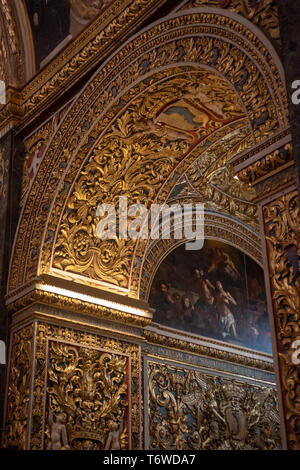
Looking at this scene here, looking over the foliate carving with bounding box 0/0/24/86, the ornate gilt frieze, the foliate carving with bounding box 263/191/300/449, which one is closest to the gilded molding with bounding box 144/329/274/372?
the ornate gilt frieze

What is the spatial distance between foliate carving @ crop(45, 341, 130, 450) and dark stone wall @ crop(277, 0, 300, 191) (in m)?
4.27

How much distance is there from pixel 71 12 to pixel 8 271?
3.31m

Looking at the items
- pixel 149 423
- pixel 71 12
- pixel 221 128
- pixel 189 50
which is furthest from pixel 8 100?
pixel 149 423

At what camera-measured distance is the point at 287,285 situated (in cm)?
449

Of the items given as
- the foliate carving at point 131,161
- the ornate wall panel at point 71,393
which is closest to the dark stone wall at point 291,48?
the foliate carving at point 131,161

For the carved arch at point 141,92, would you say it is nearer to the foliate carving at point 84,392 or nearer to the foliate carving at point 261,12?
the foliate carving at point 261,12

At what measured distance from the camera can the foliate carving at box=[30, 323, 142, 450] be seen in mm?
7301

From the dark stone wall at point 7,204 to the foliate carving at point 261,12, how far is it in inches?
151

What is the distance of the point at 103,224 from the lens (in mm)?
8336

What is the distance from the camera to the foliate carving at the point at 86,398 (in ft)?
24.2

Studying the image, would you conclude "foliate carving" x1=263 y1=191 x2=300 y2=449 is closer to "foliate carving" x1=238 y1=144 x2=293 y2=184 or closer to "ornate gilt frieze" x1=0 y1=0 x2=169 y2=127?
"foliate carving" x1=238 y1=144 x2=293 y2=184

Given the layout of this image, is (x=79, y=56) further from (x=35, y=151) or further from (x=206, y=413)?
(x=206, y=413)

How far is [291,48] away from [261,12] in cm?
98
